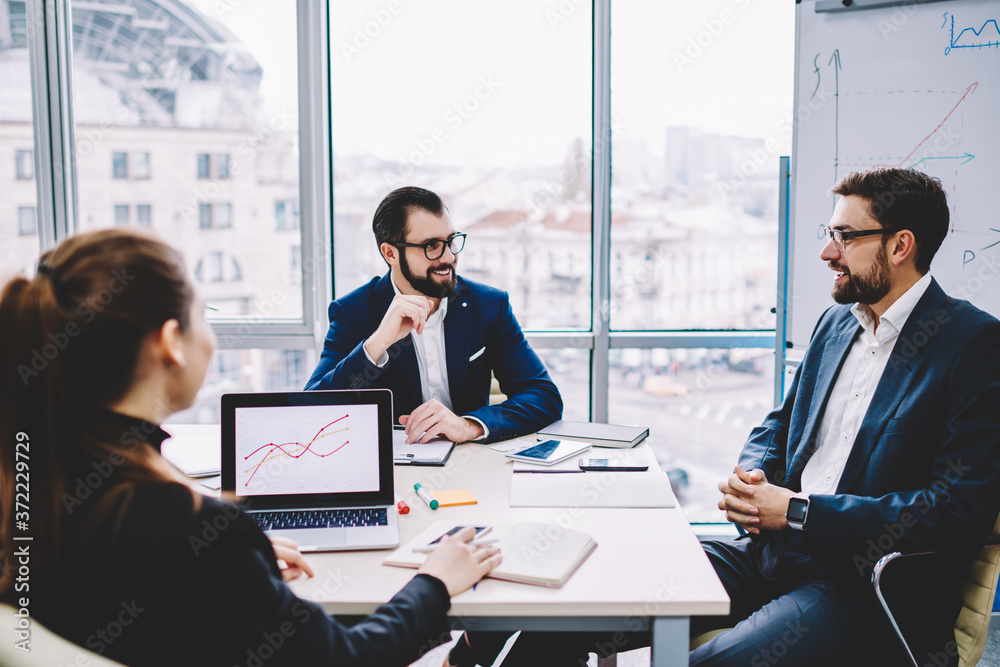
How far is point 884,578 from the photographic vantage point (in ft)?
4.94

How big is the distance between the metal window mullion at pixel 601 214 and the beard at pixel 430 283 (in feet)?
3.42

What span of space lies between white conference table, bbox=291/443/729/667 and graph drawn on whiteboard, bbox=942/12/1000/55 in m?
2.13

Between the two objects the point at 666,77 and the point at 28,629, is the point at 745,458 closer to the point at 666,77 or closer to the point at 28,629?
the point at 28,629

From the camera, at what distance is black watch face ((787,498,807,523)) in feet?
5.24

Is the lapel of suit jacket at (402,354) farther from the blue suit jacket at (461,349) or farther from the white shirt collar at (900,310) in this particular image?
the white shirt collar at (900,310)

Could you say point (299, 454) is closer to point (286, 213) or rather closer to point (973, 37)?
point (286, 213)

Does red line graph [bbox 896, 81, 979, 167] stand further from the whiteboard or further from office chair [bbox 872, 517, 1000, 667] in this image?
office chair [bbox 872, 517, 1000, 667]

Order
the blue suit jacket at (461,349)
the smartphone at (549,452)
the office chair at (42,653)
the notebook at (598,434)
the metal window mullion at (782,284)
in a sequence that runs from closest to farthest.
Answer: the office chair at (42,653)
the smartphone at (549,452)
the notebook at (598,434)
the blue suit jacket at (461,349)
the metal window mullion at (782,284)

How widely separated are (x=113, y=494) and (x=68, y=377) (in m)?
0.15

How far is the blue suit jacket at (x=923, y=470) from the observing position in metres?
1.48

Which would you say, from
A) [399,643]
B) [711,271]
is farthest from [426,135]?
[399,643]

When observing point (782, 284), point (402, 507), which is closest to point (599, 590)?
point (402, 507)

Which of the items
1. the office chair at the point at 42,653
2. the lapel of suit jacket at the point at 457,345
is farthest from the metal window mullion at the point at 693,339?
the office chair at the point at 42,653

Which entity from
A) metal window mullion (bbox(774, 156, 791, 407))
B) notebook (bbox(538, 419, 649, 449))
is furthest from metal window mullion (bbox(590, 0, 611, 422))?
notebook (bbox(538, 419, 649, 449))
